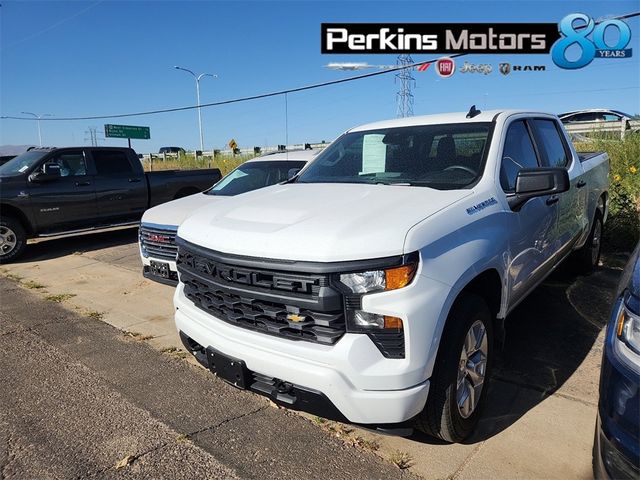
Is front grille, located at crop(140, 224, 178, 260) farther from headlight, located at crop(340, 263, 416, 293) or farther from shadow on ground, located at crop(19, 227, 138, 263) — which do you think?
shadow on ground, located at crop(19, 227, 138, 263)

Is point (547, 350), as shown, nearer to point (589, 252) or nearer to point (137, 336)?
point (589, 252)

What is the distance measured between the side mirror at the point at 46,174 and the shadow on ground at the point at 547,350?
25.0ft

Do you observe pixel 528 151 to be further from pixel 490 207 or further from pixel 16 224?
pixel 16 224

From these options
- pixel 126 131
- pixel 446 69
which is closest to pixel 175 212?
pixel 446 69

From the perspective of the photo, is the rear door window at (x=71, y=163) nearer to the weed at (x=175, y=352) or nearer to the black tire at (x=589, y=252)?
the weed at (x=175, y=352)

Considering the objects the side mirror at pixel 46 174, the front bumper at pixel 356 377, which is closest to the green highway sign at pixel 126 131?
the side mirror at pixel 46 174

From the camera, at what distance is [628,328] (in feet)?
5.92

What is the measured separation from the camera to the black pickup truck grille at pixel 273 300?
2.22m

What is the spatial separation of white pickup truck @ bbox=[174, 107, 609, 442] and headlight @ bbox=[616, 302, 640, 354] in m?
0.70

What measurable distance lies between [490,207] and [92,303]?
462 cm

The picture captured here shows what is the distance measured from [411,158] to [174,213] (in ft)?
10.0

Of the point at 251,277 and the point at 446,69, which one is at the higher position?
the point at 446,69

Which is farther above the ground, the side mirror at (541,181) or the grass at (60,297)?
the side mirror at (541,181)

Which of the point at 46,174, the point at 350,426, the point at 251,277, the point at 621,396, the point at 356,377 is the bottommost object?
the point at 350,426
